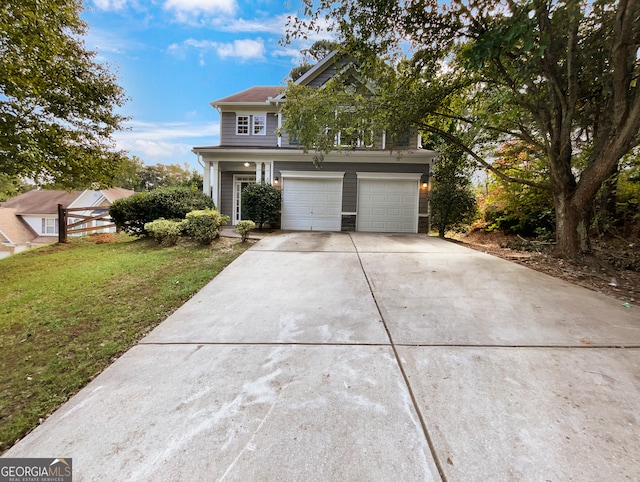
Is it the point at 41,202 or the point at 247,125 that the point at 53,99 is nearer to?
the point at 247,125

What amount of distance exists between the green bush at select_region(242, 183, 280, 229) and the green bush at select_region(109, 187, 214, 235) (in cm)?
206

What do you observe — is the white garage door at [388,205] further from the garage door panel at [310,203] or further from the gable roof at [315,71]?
the gable roof at [315,71]

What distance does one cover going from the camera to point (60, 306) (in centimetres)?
364

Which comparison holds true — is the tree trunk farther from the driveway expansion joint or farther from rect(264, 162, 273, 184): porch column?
rect(264, 162, 273, 184): porch column

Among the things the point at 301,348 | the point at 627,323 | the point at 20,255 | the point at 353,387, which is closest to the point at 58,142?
the point at 20,255

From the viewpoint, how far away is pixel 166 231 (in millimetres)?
7090

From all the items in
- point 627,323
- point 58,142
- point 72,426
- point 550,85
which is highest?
point 550,85

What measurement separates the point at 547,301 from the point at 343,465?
373cm

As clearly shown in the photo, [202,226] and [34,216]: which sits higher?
[202,226]

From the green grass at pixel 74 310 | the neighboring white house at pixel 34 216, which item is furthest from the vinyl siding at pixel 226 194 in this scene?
the neighboring white house at pixel 34 216

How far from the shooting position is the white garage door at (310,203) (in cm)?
1115

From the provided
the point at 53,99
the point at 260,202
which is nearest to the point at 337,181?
the point at 260,202

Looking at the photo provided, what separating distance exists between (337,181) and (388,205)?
225 centimetres

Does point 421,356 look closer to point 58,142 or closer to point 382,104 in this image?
point 382,104
